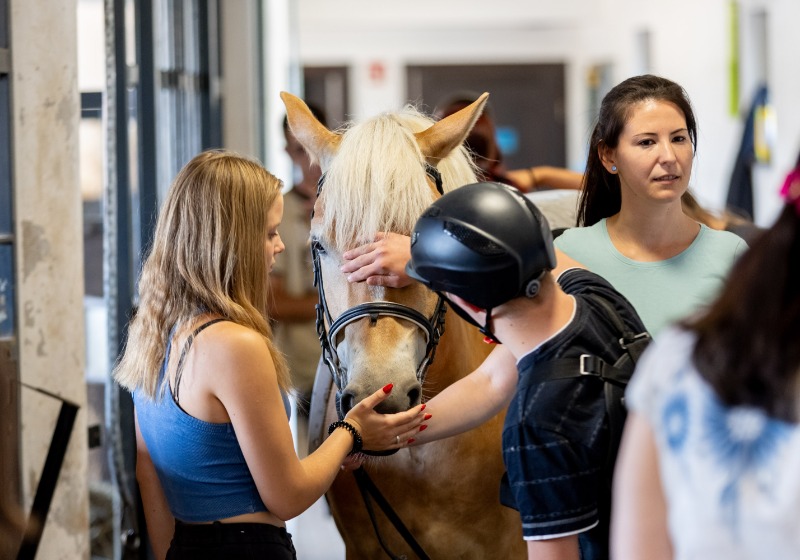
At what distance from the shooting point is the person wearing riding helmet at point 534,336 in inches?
54.1

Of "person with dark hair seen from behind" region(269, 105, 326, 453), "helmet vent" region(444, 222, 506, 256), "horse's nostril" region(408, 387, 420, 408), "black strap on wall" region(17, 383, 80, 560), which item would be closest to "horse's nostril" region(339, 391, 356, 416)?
"horse's nostril" region(408, 387, 420, 408)

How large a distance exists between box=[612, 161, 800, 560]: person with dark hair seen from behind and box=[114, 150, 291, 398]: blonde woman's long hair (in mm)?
919

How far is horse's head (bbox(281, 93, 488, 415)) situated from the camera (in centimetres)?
189

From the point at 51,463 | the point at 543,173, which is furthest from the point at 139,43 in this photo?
the point at 51,463

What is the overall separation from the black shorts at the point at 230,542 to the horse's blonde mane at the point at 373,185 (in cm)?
58

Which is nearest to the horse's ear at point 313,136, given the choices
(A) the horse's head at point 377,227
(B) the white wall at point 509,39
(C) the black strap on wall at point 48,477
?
(A) the horse's head at point 377,227

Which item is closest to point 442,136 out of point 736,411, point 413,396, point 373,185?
point 373,185

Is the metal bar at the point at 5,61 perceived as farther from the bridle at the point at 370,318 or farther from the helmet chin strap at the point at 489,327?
the helmet chin strap at the point at 489,327

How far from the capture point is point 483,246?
141 centimetres

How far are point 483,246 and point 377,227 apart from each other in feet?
2.08

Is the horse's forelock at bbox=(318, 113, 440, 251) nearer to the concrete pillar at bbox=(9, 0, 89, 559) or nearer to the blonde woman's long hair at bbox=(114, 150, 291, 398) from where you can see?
the blonde woman's long hair at bbox=(114, 150, 291, 398)

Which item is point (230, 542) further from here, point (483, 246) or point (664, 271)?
point (664, 271)

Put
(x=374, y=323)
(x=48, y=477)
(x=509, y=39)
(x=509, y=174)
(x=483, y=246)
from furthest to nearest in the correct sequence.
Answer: (x=509, y=39), (x=509, y=174), (x=48, y=477), (x=374, y=323), (x=483, y=246)

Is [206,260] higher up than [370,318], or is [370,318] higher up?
[206,260]
